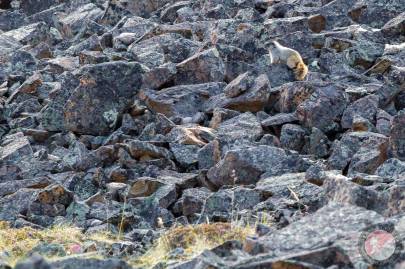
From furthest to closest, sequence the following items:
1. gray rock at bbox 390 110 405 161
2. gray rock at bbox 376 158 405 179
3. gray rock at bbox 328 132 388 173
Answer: gray rock at bbox 390 110 405 161, gray rock at bbox 328 132 388 173, gray rock at bbox 376 158 405 179

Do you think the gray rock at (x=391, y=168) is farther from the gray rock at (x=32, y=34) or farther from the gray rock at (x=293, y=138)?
the gray rock at (x=32, y=34)

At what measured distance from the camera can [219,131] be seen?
17.1m

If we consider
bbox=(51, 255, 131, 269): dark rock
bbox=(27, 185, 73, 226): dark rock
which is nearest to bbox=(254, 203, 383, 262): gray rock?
bbox=(51, 255, 131, 269): dark rock

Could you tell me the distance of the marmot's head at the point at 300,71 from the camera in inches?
762

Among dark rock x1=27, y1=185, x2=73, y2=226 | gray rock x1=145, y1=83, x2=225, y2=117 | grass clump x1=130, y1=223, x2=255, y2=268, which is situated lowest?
gray rock x1=145, y1=83, x2=225, y2=117

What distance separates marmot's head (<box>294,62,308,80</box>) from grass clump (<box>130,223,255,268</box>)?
347 inches

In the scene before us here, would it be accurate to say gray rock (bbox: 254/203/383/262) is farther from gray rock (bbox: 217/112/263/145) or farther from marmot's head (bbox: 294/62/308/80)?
marmot's head (bbox: 294/62/308/80)

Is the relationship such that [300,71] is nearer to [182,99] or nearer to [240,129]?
[182,99]

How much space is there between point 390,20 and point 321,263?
16.0m

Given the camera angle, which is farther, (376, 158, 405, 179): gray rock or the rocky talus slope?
(376, 158, 405, 179): gray rock

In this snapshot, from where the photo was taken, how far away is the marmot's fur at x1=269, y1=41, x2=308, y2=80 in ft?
63.9

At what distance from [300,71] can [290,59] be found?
13.0 inches

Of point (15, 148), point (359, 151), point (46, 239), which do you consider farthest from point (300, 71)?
point (46, 239)

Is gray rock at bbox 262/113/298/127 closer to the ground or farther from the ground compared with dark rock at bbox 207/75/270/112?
farther from the ground
